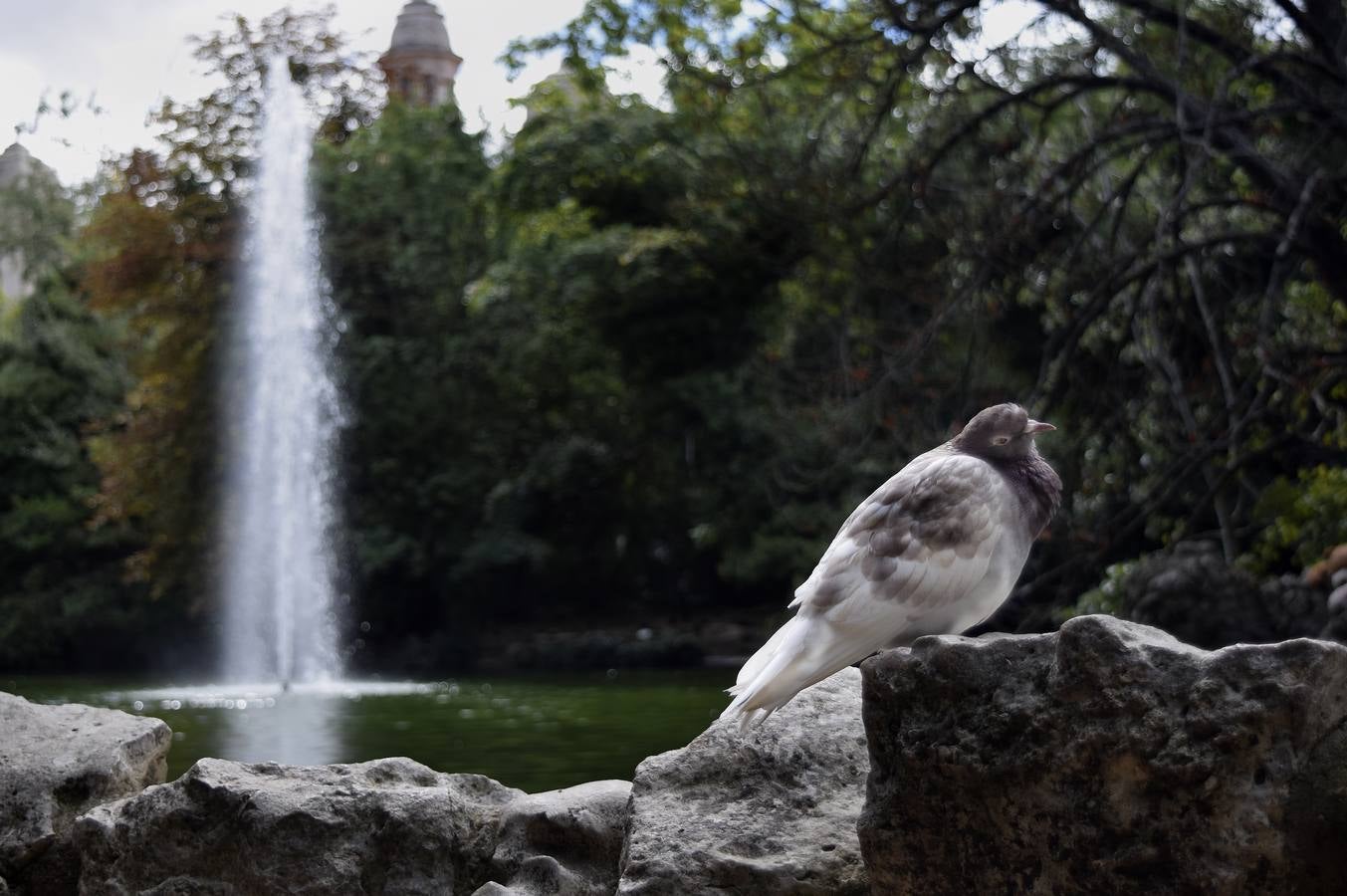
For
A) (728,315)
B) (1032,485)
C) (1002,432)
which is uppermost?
(728,315)

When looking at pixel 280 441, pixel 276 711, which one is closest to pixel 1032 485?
pixel 276 711

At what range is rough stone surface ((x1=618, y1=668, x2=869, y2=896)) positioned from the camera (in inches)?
144

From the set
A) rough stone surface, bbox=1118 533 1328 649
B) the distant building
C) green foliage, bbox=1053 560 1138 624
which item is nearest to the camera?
rough stone surface, bbox=1118 533 1328 649

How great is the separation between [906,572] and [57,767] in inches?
103

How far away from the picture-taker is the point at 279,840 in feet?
13.5

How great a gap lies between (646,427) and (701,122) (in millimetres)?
12208

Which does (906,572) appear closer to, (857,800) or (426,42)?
(857,800)

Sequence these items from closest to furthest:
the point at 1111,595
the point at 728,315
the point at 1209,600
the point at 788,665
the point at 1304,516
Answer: the point at 788,665 < the point at 1304,516 < the point at 1209,600 < the point at 1111,595 < the point at 728,315

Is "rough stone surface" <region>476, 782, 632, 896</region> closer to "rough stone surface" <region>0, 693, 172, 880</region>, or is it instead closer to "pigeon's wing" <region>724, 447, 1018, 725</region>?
"pigeon's wing" <region>724, 447, 1018, 725</region>

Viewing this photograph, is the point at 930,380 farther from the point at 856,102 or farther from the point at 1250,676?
the point at 1250,676

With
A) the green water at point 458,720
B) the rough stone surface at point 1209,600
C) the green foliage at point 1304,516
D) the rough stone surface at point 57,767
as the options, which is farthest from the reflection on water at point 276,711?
the green foliage at point 1304,516

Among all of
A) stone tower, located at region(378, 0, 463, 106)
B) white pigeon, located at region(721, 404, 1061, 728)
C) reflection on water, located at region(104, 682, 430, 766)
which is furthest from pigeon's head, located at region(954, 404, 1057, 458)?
stone tower, located at region(378, 0, 463, 106)

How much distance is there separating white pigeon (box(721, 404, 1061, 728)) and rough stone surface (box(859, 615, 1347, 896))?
16 cm

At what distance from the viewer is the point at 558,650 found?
24578 millimetres
